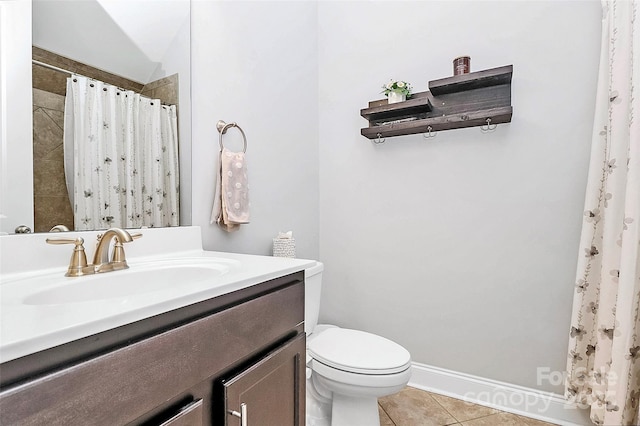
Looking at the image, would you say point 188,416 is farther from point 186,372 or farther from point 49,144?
point 49,144

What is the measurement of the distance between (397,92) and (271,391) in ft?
5.19

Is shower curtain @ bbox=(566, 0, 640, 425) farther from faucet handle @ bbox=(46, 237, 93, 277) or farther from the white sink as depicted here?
faucet handle @ bbox=(46, 237, 93, 277)

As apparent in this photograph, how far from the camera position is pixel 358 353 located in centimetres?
138

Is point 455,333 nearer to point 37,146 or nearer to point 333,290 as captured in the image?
point 333,290

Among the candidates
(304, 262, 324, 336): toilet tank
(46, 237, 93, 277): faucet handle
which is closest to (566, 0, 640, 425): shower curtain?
(304, 262, 324, 336): toilet tank

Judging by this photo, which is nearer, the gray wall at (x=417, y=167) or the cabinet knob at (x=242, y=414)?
the cabinet knob at (x=242, y=414)

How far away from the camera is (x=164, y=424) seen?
1.94 feet

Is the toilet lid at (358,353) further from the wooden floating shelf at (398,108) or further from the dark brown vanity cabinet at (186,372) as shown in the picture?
the wooden floating shelf at (398,108)

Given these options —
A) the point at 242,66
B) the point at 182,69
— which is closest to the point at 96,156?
the point at 182,69

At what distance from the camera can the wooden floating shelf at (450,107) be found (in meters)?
1.64

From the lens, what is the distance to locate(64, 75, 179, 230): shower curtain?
1.04 metres

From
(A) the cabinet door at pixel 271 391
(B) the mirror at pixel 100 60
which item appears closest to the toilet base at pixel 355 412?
(A) the cabinet door at pixel 271 391

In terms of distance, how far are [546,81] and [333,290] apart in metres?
1.62

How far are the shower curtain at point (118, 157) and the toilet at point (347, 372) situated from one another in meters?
0.67
